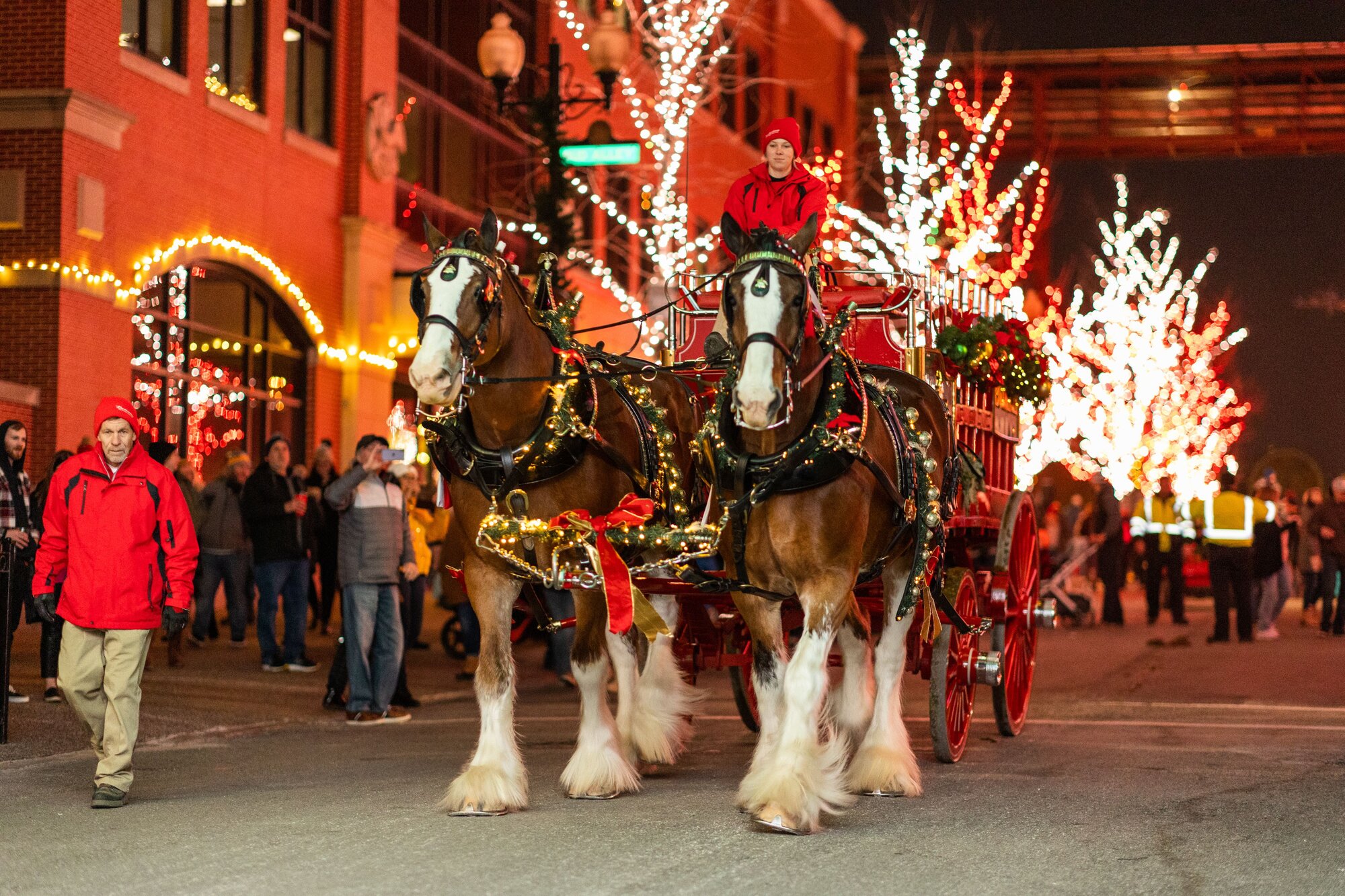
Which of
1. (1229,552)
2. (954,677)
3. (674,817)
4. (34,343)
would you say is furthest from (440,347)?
(1229,552)

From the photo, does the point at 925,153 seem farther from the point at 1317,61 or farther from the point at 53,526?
the point at 53,526

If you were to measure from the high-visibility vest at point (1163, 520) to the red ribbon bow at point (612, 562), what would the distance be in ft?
55.9

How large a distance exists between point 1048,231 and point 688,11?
35507 millimetres

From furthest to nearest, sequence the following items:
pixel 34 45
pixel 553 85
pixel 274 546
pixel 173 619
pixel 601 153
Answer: pixel 34 45 → pixel 553 85 → pixel 601 153 → pixel 274 546 → pixel 173 619

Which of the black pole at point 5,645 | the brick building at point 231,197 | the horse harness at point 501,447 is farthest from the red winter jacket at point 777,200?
the brick building at point 231,197

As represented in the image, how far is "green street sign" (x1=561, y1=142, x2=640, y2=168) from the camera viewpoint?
16688mm

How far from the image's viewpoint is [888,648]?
905 centimetres

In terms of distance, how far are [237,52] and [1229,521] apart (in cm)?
1344

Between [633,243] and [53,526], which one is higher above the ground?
[633,243]

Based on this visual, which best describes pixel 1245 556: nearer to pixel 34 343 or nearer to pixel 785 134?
pixel 785 134

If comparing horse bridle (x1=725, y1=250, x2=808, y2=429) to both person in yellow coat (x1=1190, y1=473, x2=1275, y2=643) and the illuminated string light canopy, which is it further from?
the illuminated string light canopy

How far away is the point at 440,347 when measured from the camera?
24.8 ft

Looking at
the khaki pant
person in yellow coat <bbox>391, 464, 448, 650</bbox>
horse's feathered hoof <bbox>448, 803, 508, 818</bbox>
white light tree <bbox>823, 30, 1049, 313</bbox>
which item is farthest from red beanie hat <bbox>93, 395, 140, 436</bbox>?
white light tree <bbox>823, 30, 1049, 313</bbox>

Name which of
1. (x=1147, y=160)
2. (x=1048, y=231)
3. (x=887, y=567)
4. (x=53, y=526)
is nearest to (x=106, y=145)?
(x=53, y=526)
